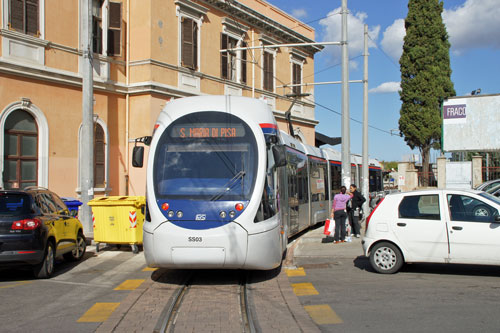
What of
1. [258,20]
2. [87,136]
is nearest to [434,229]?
[87,136]

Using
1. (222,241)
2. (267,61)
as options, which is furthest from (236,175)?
(267,61)

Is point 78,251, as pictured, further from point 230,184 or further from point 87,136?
point 230,184

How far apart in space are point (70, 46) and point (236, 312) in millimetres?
14333

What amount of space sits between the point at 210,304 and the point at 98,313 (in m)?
1.54

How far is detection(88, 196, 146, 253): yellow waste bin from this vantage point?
1255cm

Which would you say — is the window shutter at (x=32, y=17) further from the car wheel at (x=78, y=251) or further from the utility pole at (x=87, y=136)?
the car wheel at (x=78, y=251)

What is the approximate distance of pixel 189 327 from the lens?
20.2ft

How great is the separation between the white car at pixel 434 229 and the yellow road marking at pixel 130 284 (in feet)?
13.8

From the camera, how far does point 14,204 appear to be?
9.15 meters

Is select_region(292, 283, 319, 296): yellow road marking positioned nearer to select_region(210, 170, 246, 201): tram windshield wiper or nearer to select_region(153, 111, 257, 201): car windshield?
select_region(153, 111, 257, 201): car windshield

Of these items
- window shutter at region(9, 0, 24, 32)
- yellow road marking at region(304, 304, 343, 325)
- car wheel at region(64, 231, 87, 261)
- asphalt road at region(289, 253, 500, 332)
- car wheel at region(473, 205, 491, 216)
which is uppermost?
window shutter at region(9, 0, 24, 32)

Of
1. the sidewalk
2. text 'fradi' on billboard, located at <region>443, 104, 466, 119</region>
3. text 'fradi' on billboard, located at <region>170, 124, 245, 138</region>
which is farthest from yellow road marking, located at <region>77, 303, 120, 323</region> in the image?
text 'fradi' on billboard, located at <region>443, 104, 466, 119</region>

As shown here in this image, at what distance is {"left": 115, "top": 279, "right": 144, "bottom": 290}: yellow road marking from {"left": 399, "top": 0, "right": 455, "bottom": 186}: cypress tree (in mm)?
32078

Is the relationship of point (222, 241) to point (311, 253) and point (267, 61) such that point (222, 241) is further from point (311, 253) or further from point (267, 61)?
point (267, 61)
